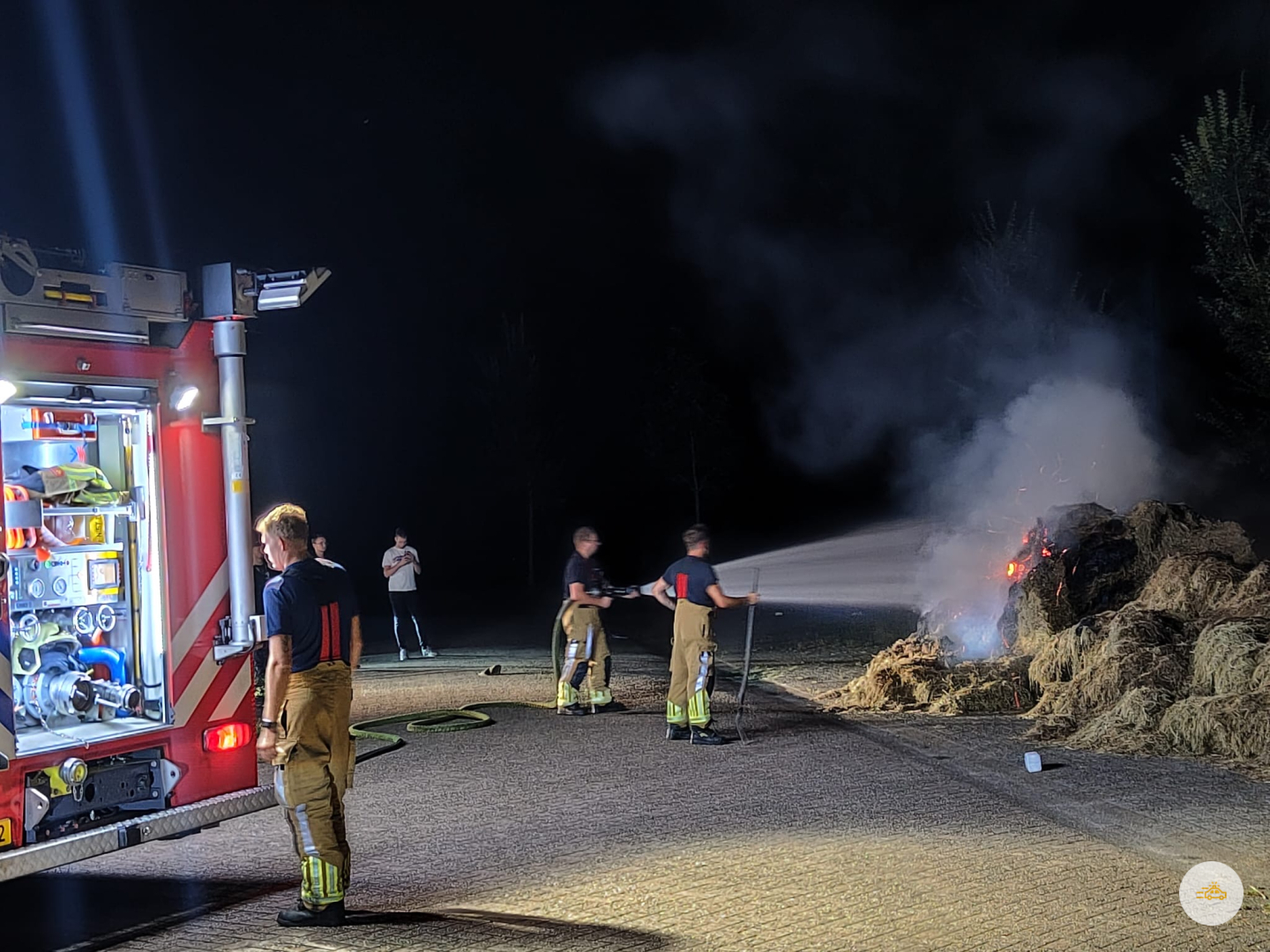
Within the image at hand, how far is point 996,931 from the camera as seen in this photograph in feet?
17.3

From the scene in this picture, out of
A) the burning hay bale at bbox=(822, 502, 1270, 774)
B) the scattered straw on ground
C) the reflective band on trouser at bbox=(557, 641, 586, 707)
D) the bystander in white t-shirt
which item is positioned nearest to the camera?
the burning hay bale at bbox=(822, 502, 1270, 774)

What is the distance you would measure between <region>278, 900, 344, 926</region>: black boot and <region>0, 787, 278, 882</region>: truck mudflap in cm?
52

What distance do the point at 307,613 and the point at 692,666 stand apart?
470 cm

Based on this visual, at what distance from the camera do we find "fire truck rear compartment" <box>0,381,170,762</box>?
560cm

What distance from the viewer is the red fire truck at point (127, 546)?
5480 millimetres

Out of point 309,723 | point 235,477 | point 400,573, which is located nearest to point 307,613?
point 309,723

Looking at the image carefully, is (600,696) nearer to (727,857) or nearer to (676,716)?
(676,716)

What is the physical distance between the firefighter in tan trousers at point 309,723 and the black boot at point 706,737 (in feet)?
14.4

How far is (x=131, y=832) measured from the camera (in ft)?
17.8

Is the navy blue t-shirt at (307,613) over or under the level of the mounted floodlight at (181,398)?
under

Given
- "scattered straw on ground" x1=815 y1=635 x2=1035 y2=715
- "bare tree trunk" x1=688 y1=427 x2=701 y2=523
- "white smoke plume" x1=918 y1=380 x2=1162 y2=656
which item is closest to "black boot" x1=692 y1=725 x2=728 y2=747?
"scattered straw on ground" x1=815 y1=635 x2=1035 y2=715

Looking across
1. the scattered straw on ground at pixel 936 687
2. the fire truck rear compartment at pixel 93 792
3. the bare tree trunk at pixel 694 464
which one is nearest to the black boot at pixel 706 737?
the scattered straw on ground at pixel 936 687

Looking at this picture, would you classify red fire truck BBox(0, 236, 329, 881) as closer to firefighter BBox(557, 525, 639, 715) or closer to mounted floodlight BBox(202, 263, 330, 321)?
mounted floodlight BBox(202, 263, 330, 321)

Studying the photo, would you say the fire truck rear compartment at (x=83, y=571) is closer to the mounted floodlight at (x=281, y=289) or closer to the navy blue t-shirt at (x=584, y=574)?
the mounted floodlight at (x=281, y=289)
